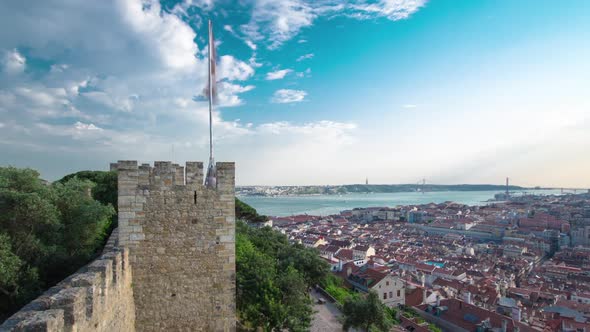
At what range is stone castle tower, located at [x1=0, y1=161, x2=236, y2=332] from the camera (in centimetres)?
657

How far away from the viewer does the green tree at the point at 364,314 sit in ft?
65.7

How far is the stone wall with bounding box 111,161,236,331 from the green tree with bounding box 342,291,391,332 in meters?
14.8

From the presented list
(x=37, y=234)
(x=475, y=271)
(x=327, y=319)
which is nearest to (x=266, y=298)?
(x=37, y=234)

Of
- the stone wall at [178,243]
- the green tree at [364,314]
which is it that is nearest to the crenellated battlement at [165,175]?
the stone wall at [178,243]

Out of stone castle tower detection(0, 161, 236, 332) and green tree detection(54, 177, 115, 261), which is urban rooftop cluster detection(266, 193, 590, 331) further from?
green tree detection(54, 177, 115, 261)

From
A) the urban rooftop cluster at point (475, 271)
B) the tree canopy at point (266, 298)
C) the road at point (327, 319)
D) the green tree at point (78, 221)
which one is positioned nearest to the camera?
the green tree at point (78, 221)

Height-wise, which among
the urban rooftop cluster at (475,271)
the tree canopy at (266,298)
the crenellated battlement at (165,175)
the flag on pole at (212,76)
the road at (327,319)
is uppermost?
the flag on pole at (212,76)

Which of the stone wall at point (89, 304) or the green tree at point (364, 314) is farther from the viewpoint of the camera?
the green tree at point (364, 314)

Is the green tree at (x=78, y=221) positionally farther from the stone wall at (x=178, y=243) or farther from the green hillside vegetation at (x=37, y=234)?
the stone wall at (x=178, y=243)

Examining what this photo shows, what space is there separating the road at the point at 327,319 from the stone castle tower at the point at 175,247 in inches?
511

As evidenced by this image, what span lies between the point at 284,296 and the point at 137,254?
641 centimetres

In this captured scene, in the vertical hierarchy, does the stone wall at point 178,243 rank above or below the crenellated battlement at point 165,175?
below

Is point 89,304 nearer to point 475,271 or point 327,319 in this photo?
point 327,319

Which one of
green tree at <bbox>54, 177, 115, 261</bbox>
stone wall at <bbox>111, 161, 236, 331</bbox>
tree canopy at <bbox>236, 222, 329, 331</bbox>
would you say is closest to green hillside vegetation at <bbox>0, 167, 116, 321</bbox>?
green tree at <bbox>54, 177, 115, 261</bbox>
